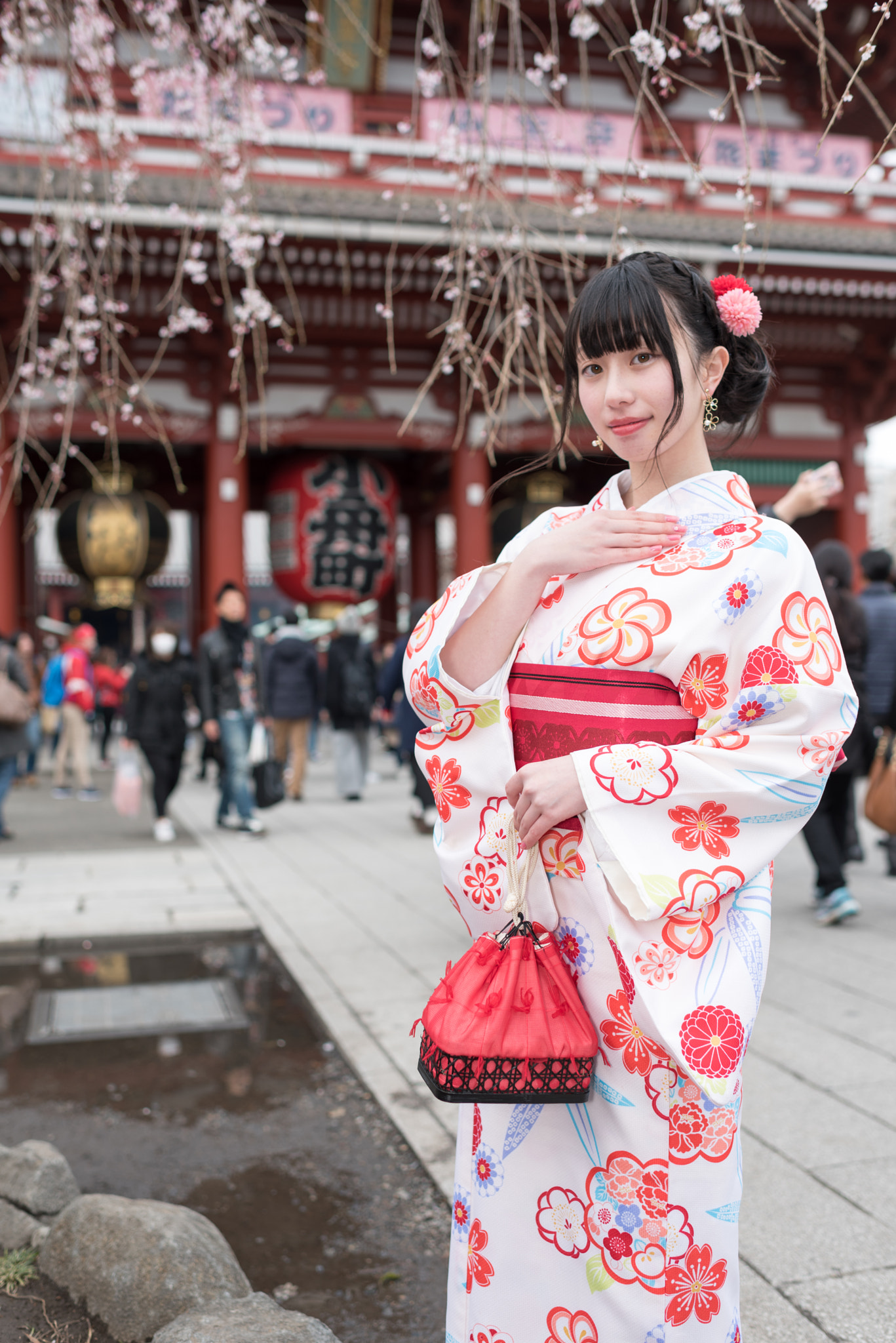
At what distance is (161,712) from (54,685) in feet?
13.1

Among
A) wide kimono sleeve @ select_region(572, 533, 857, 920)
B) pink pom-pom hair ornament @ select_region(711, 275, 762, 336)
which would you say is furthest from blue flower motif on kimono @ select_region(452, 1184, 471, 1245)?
pink pom-pom hair ornament @ select_region(711, 275, 762, 336)

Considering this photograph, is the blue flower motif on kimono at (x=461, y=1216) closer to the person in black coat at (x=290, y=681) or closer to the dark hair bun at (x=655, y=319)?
the dark hair bun at (x=655, y=319)

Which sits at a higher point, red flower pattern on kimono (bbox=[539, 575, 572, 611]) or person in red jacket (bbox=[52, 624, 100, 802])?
red flower pattern on kimono (bbox=[539, 575, 572, 611])

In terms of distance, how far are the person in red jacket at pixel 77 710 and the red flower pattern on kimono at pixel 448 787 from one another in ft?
30.5

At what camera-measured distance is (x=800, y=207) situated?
465 inches

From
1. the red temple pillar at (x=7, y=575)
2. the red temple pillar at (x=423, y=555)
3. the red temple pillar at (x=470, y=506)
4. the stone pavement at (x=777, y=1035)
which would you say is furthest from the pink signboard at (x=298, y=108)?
the stone pavement at (x=777, y=1035)

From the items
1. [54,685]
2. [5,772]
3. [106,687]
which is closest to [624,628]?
[5,772]

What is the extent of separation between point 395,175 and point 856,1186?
1061 centimetres

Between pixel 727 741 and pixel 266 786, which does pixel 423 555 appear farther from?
pixel 727 741

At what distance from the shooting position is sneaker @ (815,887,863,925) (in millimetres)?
5125

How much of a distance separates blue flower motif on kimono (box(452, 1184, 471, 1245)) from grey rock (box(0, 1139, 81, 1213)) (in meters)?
1.24

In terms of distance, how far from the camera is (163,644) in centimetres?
765

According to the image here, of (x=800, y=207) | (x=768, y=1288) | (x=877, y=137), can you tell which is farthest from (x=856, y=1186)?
(x=877, y=137)

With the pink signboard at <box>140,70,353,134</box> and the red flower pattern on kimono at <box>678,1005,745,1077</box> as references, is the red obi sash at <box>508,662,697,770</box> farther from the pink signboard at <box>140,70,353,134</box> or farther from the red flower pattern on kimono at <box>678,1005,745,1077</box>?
the pink signboard at <box>140,70,353,134</box>
